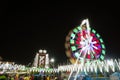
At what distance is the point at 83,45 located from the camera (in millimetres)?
25547

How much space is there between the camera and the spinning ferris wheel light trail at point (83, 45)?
79.9ft

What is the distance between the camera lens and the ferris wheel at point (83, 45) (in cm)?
2453

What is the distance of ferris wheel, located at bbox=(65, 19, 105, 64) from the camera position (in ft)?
80.5

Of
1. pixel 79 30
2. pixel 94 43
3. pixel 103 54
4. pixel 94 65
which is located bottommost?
pixel 94 65

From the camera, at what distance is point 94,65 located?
17781 mm

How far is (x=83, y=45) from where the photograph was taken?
2555 centimetres

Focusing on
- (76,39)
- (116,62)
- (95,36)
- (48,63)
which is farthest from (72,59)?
(48,63)

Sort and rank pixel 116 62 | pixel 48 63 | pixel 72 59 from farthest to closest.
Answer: pixel 48 63, pixel 72 59, pixel 116 62

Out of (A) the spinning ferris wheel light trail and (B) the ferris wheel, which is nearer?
(A) the spinning ferris wheel light trail

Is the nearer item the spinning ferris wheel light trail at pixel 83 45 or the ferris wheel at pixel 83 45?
the spinning ferris wheel light trail at pixel 83 45

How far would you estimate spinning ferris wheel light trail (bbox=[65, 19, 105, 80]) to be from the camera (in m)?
24.3

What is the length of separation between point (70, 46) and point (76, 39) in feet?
6.04

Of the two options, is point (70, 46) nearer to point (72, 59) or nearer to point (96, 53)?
point (72, 59)

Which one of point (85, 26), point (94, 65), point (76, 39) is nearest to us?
point (94, 65)
